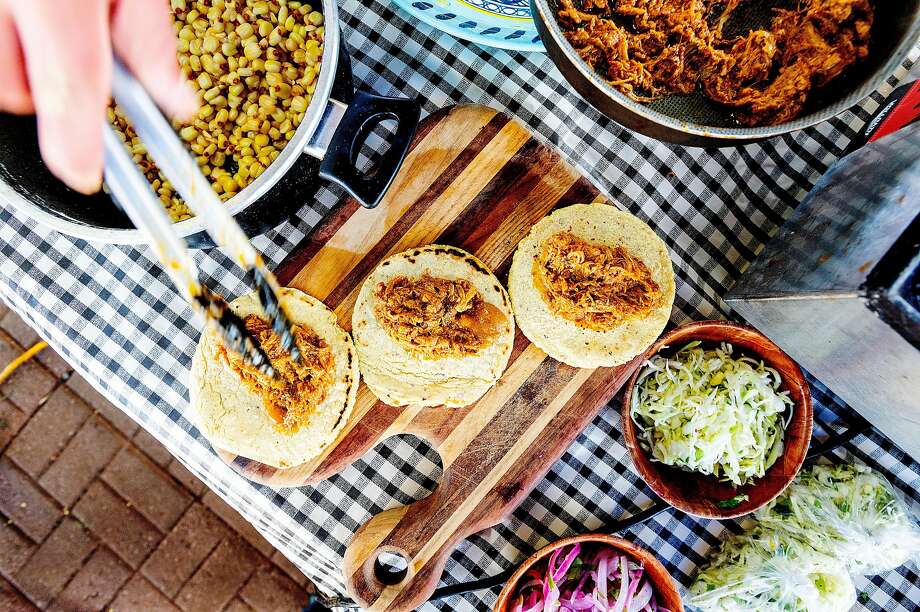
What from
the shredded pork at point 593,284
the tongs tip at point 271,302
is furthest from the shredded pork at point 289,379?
the shredded pork at point 593,284

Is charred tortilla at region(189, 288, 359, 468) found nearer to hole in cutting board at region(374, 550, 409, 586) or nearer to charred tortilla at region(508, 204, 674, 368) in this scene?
hole in cutting board at region(374, 550, 409, 586)

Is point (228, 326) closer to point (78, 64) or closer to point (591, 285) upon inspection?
point (78, 64)

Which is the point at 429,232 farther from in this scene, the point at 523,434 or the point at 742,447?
the point at 742,447

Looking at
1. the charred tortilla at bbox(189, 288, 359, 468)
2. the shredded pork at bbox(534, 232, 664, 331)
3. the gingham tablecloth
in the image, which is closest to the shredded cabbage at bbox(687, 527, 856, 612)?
the gingham tablecloth

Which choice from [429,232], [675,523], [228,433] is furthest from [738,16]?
[228,433]

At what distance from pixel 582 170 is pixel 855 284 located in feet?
2.81

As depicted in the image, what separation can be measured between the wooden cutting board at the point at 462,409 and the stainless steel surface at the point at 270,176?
0.48 metres

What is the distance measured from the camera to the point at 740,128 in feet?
5.31

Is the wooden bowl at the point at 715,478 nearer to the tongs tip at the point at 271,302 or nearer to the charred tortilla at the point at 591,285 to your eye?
the charred tortilla at the point at 591,285

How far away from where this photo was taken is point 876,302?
1462mm

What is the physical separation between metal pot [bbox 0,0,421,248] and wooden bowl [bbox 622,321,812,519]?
1.01 meters

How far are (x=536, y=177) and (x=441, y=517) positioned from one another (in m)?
1.07

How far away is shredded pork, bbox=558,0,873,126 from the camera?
5.67ft

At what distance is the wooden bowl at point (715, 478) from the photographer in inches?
78.4
